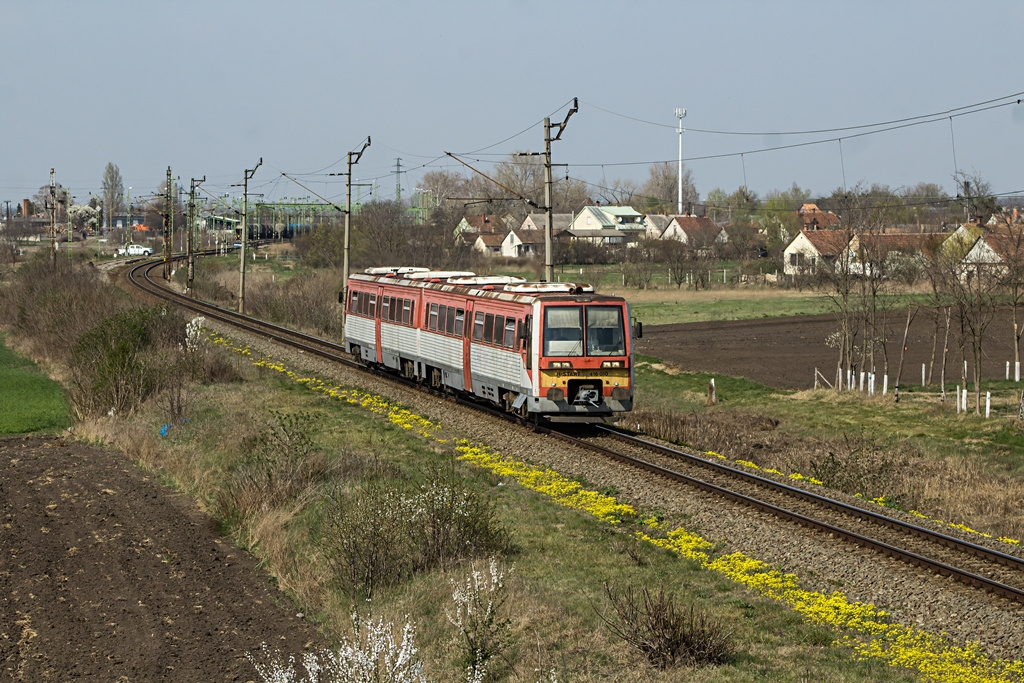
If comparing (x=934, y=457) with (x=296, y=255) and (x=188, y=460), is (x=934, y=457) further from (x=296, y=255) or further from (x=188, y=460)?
(x=296, y=255)

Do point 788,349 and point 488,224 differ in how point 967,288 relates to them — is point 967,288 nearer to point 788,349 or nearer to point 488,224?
point 788,349

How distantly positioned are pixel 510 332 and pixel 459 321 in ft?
9.99

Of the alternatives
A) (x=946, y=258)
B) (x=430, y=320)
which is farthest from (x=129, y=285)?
(x=946, y=258)

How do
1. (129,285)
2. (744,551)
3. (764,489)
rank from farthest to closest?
(129,285) < (764,489) < (744,551)

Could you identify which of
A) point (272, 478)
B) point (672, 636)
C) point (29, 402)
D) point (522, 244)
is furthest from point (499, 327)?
point (522, 244)

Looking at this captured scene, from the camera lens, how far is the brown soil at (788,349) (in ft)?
126

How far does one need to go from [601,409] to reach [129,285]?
49.8 meters

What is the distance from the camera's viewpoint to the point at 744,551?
13609mm

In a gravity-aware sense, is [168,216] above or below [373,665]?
above

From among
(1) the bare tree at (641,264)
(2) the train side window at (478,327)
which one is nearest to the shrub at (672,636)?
(2) the train side window at (478,327)

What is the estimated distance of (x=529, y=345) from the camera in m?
20.9

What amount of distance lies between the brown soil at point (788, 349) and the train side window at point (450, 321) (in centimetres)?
1377

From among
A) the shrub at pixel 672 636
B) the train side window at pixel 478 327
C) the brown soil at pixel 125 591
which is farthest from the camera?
the train side window at pixel 478 327

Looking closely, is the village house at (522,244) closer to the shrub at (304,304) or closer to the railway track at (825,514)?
the shrub at (304,304)
